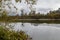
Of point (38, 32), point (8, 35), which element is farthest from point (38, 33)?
point (8, 35)

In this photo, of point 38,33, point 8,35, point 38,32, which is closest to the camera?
point 8,35

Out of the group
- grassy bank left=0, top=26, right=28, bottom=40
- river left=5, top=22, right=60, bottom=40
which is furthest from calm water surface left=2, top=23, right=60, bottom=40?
grassy bank left=0, top=26, right=28, bottom=40

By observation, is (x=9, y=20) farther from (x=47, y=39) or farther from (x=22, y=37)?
(x=47, y=39)

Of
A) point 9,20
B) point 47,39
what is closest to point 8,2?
point 9,20

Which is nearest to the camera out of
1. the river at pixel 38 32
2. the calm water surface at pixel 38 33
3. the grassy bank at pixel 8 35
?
the grassy bank at pixel 8 35

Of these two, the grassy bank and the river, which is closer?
the grassy bank

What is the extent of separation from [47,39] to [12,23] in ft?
16.3

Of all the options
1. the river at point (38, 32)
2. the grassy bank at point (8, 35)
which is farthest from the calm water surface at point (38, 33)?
the grassy bank at point (8, 35)

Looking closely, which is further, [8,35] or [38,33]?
[38,33]

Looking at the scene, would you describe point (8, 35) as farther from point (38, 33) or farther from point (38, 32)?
point (38, 32)

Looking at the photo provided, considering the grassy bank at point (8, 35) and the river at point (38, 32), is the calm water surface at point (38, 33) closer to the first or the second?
the river at point (38, 32)

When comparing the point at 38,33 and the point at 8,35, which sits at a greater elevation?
the point at 8,35

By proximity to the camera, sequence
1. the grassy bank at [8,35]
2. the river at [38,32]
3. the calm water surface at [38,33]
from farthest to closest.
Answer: the calm water surface at [38,33] → the river at [38,32] → the grassy bank at [8,35]

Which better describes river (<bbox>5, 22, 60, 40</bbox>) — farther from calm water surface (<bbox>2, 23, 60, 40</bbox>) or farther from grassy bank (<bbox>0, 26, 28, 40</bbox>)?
grassy bank (<bbox>0, 26, 28, 40</bbox>)
